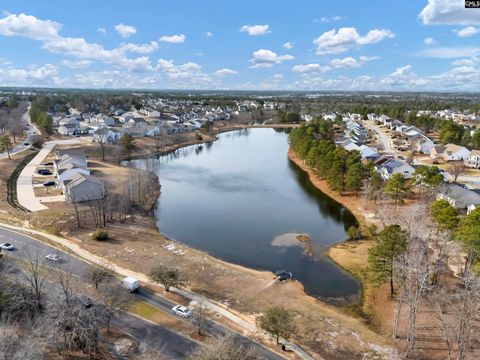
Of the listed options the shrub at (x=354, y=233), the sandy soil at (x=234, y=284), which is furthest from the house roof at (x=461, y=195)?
the sandy soil at (x=234, y=284)

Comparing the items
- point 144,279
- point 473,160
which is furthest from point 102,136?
point 473,160

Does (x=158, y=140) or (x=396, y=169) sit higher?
(x=158, y=140)

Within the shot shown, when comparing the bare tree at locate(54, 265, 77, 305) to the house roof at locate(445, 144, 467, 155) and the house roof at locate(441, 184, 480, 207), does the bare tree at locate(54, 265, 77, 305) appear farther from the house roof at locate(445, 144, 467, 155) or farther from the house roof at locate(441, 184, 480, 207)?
the house roof at locate(445, 144, 467, 155)

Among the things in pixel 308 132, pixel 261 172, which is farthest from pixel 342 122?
pixel 261 172

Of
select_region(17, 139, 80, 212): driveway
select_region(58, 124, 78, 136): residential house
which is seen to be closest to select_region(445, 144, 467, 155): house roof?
select_region(17, 139, 80, 212): driveway

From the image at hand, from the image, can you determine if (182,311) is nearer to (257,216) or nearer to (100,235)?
(100,235)

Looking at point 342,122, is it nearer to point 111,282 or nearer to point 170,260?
point 170,260

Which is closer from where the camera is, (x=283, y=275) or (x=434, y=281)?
(x=434, y=281)

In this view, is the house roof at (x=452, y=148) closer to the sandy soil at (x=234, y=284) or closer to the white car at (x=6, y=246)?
the sandy soil at (x=234, y=284)
